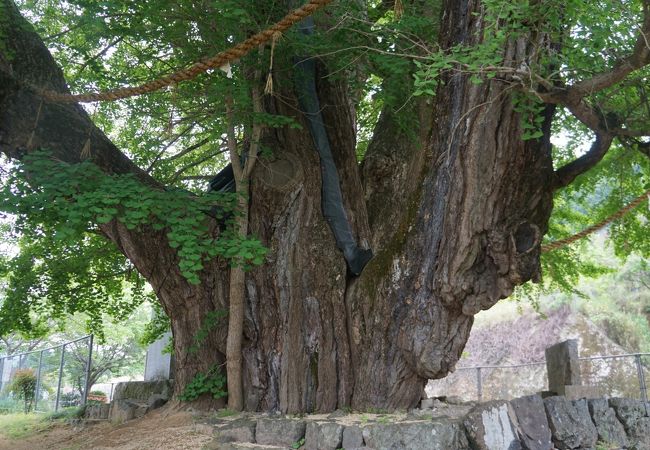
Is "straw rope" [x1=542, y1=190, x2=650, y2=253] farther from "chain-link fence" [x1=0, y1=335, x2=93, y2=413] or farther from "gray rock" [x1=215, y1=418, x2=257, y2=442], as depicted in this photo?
"chain-link fence" [x1=0, y1=335, x2=93, y2=413]

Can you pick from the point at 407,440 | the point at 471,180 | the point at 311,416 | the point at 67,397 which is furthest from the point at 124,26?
the point at 67,397

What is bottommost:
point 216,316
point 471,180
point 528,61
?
point 216,316

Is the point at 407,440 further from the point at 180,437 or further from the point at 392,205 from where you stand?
the point at 392,205

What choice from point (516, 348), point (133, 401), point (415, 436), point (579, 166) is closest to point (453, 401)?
point (415, 436)

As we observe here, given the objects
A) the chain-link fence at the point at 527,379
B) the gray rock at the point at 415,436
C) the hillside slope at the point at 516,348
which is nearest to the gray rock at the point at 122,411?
the gray rock at the point at 415,436

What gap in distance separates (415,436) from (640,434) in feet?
8.32

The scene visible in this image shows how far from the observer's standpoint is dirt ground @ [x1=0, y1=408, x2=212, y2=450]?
4617mm

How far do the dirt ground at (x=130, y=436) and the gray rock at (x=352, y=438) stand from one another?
1.07 metres

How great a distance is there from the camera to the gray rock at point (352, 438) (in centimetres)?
425

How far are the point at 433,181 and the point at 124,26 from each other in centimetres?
308

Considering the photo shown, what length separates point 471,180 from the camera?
179 inches

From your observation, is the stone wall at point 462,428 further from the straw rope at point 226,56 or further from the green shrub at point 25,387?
the green shrub at point 25,387

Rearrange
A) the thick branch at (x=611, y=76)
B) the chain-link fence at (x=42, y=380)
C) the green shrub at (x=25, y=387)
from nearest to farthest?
the thick branch at (x=611, y=76)
the chain-link fence at (x=42, y=380)
the green shrub at (x=25, y=387)

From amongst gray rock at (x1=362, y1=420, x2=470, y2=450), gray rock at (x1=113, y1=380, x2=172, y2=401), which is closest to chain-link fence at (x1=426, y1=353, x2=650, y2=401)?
gray rock at (x1=113, y1=380, x2=172, y2=401)
